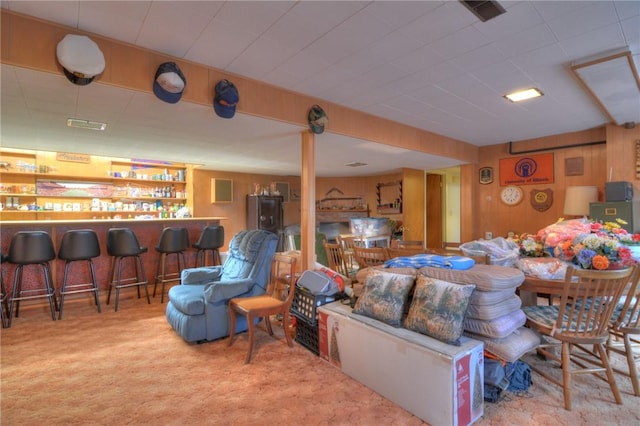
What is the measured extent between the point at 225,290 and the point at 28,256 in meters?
2.25

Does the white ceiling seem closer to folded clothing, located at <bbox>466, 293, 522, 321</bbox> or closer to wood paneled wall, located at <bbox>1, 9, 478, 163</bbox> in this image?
wood paneled wall, located at <bbox>1, 9, 478, 163</bbox>

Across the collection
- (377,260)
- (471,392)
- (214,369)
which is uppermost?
(377,260)

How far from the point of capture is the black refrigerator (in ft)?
25.1

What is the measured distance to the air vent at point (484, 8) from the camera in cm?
195

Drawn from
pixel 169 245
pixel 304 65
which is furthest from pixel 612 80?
pixel 169 245

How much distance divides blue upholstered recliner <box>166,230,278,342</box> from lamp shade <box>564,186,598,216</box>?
4500 mm

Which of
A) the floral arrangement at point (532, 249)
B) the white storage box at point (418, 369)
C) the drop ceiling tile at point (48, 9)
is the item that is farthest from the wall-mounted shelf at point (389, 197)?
the drop ceiling tile at point (48, 9)

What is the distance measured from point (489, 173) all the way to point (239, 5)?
553 centimetres

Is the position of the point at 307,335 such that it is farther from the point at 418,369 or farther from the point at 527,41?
the point at 527,41

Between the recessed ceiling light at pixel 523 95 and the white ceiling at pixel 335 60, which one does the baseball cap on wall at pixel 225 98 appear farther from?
the recessed ceiling light at pixel 523 95

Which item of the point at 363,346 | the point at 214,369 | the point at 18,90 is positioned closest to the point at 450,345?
the point at 363,346

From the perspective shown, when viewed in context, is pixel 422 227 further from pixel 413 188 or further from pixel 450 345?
pixel 450 345

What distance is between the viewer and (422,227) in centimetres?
755

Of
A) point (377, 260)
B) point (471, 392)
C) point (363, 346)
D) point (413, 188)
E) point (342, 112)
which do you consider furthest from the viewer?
point (413, 188)
